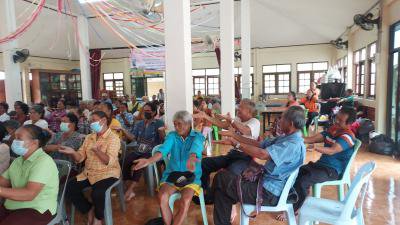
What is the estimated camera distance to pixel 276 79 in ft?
40.3

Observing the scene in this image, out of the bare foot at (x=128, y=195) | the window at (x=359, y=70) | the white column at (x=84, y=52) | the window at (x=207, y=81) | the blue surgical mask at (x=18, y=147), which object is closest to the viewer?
the blue surgical mask at (x=18, y=147)

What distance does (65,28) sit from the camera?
9.30 m

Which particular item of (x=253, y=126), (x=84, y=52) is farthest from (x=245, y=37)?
(x=253, y=126)

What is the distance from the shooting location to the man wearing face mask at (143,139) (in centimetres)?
322

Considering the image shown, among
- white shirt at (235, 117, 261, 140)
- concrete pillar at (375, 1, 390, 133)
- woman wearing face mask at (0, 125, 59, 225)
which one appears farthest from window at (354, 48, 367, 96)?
woman wearing face mask at (0, 125, 59, 225)

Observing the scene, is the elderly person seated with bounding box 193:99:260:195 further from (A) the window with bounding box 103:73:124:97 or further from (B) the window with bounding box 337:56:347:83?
(A) the window with bounding box 103:73:124:97

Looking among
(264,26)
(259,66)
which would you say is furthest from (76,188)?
(259,66)

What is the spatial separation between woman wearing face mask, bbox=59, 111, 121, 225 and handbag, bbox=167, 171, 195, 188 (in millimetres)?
487

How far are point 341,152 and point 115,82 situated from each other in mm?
13103

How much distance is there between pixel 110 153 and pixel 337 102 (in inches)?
262

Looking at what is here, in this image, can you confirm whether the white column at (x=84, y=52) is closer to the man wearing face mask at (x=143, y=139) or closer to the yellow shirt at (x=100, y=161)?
the man wearing face mask at (x=143, y=139)

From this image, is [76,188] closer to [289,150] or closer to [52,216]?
[52,216]

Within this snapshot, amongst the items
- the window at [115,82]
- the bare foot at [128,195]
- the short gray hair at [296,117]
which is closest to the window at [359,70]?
the short gray hair at [296,117]

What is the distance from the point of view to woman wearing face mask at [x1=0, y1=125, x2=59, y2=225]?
176 centimetres
